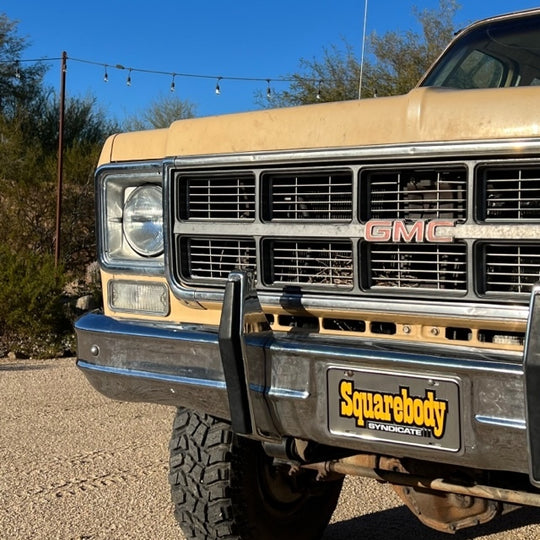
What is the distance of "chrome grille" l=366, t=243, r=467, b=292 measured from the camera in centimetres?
240

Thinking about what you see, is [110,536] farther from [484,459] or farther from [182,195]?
[484,459]

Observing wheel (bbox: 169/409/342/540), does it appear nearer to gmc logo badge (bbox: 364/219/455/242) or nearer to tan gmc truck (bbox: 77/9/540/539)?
tan gmc truck (bbox: 77/9/540/539)

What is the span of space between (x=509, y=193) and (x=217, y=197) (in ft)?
3.28

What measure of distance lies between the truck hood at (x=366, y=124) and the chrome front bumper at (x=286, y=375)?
1.63 feet

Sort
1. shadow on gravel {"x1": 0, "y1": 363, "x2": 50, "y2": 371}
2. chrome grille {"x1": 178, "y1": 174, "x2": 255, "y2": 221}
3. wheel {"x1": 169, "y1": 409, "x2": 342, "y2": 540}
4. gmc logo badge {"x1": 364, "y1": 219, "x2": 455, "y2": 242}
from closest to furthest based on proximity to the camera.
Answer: gmc logo badge {"x1": 364, "y1": 219, "x2": 455, "y2": 242}, chrome grille {"x1": 178, "y1": 174, "x2": 255, "y2": 221}, wheel {"x1": 169, "y1": 409, "x2": 342, "y2": 540}, shadow on gravel {"x1": 0, "y1": 363, "x2": 50, "y2": 371}

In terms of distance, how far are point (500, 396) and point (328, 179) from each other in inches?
34.5

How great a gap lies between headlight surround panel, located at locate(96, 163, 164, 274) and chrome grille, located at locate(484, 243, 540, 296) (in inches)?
46.6

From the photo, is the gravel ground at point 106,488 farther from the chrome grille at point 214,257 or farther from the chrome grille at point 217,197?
the chrome grille at point 217,197

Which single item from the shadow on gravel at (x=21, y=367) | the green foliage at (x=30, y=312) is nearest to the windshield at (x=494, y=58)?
the shadow on gravel at (x=21, y=367)

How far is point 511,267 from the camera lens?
2.33 m

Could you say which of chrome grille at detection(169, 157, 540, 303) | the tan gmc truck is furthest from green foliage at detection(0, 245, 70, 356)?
chrome grille at detection(169, 157, 540, 303)

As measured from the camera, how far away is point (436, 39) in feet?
54.3

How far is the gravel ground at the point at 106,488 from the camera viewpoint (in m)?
3.93

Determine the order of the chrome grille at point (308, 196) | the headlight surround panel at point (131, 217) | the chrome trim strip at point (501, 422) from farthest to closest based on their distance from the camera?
the headlight surround panel at point (131, 217), the chrome grille at point (308, 196), the chrome trim strip at point (501, 422)
